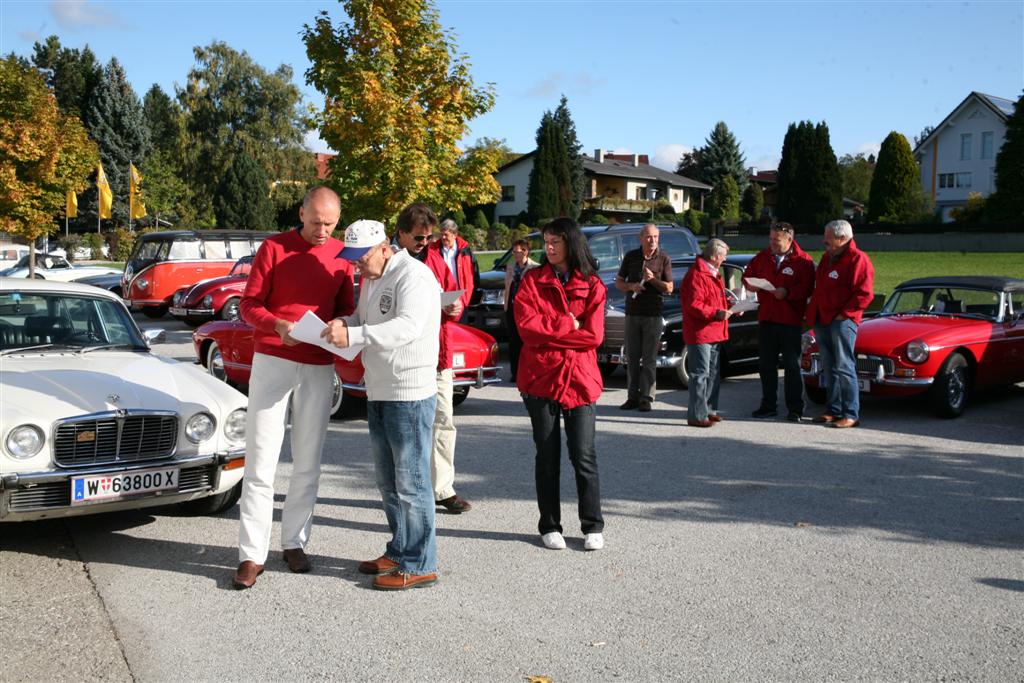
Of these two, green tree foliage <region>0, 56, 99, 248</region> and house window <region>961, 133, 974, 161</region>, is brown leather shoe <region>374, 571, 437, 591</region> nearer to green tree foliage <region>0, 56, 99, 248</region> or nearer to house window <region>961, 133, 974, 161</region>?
green tree foliage <region>0, 56, 99, 248</region>

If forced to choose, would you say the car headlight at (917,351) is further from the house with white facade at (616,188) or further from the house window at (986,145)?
the house with white facade at (616,188)

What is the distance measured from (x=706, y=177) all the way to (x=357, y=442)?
93.5m

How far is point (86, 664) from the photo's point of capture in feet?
13.4

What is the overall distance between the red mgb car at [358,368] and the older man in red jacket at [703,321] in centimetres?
208

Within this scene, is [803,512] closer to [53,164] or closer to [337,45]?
[337,45]

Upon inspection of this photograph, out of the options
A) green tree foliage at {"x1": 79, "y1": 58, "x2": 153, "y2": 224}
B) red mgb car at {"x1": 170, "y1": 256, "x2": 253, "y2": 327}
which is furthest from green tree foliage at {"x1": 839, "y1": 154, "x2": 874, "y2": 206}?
red mgb car at {"x1": 170, "y1": 256, "x2": 253, "y2": 327}

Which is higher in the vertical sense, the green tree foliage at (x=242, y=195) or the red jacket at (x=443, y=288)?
the green tree foliage at (x=242, y=195)

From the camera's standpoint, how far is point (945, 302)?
11.3 meters

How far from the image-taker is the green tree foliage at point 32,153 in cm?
2695

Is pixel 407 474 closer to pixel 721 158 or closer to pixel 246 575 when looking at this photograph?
pixel 246 575

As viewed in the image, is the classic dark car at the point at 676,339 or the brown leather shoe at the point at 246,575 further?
the classic dark car at the point at 676,339

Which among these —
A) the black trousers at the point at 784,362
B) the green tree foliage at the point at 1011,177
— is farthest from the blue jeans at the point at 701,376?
the green tree foliage at the point at 1011,177

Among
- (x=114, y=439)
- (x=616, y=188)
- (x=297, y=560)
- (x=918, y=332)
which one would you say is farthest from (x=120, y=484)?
(x=616, y=188)

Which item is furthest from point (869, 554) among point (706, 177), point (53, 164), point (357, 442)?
point (706, 177)
